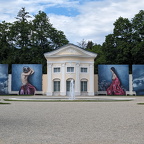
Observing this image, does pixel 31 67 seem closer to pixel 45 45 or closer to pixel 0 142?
pixel 45 45

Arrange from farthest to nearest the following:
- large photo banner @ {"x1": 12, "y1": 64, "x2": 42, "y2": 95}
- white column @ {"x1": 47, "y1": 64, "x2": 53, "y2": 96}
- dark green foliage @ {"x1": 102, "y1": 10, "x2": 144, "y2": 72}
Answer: dark green foliage @ {"x1": 102, "y1": 10, "x2": 144, "y2": 72} → large photo banner @ {"x1": 12, "y1": 64, "x2": 42, "y2": 95} → white column @ {"x1": 47, "y1": 64, "x2": 53, "y2": 96}

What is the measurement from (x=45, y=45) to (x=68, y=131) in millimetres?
51353

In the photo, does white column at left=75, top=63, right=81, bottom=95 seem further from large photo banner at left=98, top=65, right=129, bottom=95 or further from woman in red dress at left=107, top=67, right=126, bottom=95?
woman in red dress at left=107, top=67, right=126, bottom=95

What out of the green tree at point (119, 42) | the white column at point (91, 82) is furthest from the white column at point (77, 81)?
the green tree at point (119, 42)

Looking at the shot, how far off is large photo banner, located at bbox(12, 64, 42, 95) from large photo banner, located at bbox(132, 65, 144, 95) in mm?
15686

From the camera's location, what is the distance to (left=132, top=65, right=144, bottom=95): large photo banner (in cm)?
4650

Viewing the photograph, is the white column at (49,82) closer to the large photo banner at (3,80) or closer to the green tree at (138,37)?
the large photo banner at (3,80)

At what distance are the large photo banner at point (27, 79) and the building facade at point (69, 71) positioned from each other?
2322 mm

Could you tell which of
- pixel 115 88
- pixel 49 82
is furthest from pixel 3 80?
pixel 115 88

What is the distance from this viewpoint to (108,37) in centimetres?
5528

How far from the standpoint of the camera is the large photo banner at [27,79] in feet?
157

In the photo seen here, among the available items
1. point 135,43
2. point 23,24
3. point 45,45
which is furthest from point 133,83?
point 23,24

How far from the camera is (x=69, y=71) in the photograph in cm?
4616

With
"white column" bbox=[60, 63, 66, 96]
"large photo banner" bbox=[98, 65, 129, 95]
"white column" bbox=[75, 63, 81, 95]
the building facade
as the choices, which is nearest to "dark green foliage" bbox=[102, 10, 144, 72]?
"large photo banner" bbox=[98, 65, 129, 95]
